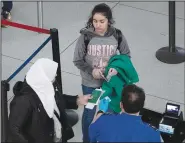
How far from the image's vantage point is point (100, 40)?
428cm

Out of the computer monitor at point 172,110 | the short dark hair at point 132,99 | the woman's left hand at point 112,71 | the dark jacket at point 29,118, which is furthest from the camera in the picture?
the computer monitor at point 172,110

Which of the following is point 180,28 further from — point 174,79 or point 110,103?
point 110,103

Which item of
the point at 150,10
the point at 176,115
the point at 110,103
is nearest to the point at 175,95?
the point at 176,115

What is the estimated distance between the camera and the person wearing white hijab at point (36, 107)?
3.67 metres

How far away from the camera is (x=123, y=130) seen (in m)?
3.05

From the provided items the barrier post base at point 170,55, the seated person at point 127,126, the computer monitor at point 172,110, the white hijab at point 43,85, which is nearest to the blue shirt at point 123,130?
the seated person at point 127,126

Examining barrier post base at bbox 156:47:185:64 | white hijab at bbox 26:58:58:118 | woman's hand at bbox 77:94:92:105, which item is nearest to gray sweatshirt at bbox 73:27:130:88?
woman's hand at bbox 77:94:92:105

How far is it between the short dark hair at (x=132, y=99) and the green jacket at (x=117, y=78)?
939mm

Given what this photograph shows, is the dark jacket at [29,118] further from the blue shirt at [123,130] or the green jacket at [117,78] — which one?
the blue shirt at [123,130]

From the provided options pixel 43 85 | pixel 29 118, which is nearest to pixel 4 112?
pixel 29 118

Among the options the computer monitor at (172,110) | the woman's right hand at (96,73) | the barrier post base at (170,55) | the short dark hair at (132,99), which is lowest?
the computer monitor at (172,110)

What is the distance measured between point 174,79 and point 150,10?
6.38ft

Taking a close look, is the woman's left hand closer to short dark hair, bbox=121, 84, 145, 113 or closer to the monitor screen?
the monitor screen

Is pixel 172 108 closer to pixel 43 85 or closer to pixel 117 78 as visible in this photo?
pixel 117 78
